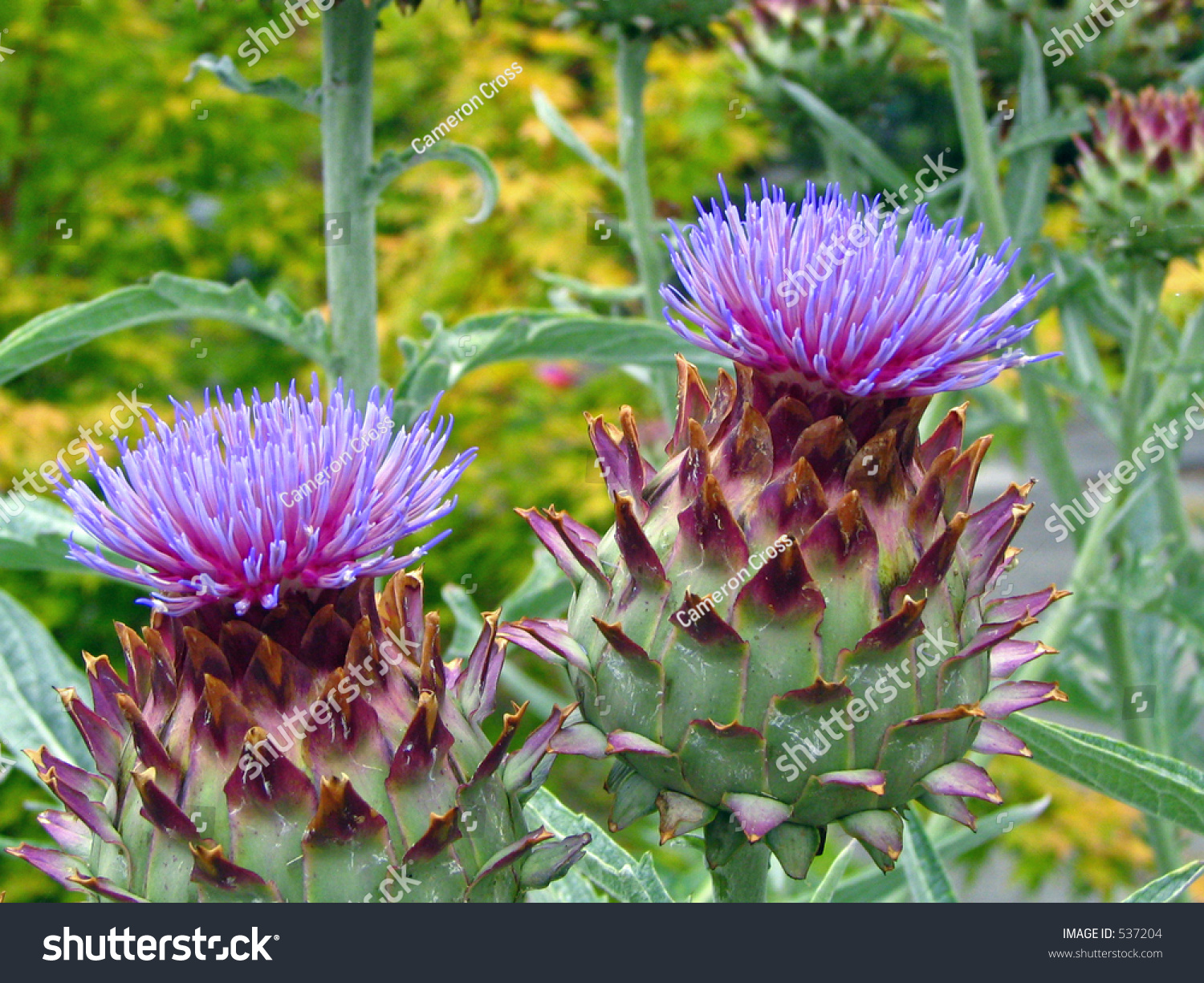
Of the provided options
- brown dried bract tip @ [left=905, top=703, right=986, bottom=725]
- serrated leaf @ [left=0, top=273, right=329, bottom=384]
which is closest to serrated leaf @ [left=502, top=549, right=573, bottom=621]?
serrated leaf @ [left=0, top=273, right=329, bottom=384]

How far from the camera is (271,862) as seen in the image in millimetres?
785

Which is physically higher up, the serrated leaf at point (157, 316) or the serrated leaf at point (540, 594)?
the serrated leaf at point (157, 316)

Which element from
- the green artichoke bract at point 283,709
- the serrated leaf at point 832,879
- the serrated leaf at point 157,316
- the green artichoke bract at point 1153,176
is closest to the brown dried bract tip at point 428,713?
the green artichoke bract at point 283,709

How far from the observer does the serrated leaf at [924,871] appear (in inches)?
44.3

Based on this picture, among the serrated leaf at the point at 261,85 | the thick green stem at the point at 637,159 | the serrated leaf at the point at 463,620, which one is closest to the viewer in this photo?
the serrated leaf at the point at 261,85

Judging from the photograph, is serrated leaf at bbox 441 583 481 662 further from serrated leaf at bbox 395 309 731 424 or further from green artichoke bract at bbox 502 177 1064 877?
green artichoke bract at bbox 502 177 1064 877

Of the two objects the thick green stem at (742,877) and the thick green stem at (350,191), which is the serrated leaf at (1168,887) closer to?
the thick green stem at (742,877)

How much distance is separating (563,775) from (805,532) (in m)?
2.45

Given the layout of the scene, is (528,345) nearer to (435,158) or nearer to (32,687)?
(435,158)

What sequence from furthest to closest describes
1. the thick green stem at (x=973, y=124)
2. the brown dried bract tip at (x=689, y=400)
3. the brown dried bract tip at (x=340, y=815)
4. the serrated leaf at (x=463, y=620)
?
the thick green stem at (x=973, y=124), the serrated leaf at (x=463, y=620), the brown dried bract tip at (x=689, y=400), the brown dried bract tip at (x=340, y=815)

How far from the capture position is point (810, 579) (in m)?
0.82

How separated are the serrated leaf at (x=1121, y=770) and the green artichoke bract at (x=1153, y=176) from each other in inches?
34.2

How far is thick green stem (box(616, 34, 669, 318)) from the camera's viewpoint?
1.69 metres

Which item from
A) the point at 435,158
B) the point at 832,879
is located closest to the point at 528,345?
the point at 435,158
